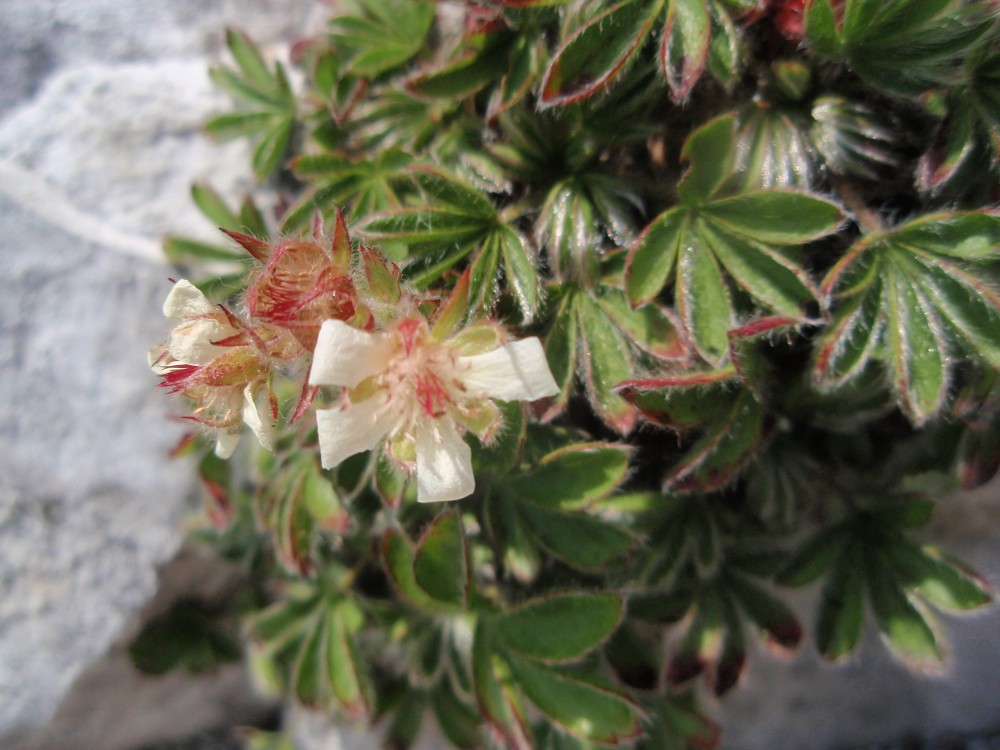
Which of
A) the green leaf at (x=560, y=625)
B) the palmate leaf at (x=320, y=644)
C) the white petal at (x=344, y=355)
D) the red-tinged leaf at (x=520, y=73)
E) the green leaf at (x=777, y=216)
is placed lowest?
the palmate leaf at (x=320, y=644)

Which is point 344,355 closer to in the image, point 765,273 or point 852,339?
point 765,273

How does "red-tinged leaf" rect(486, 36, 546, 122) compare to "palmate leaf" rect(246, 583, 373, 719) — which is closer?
"red-tinged leaf" rect(486, 36, 546, 122)

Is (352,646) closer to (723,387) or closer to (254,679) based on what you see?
(254,679)

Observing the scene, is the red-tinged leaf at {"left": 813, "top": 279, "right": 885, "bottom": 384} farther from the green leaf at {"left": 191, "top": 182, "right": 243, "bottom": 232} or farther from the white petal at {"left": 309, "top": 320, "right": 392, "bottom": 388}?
the green leaf at {"left": 191, "top": 182, "right": 243, "bottom": 232}

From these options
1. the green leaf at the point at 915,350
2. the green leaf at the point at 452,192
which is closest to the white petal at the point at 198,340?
the green leaf at the point at 452,192

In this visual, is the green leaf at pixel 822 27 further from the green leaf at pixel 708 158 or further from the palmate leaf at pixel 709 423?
the palmate leaf at pixel 709 423

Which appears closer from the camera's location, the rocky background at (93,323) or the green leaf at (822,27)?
the green leaf at (822,27)

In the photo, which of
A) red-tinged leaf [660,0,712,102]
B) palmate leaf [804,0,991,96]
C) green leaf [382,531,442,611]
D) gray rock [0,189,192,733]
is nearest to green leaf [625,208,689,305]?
red-tinged leaf [660,0,712,102]
